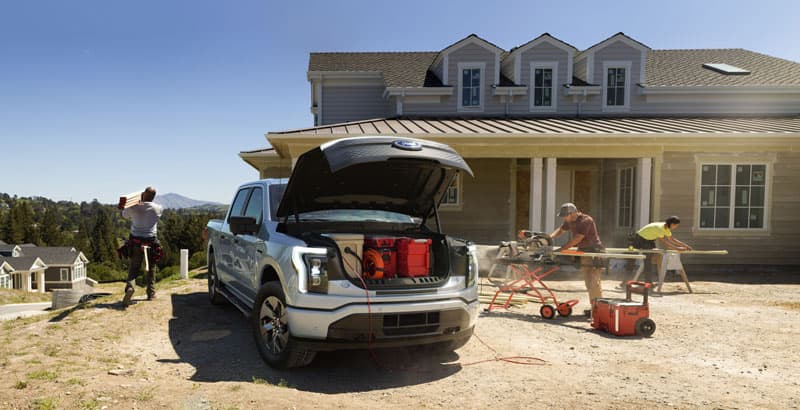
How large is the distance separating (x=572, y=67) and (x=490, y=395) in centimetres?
1399

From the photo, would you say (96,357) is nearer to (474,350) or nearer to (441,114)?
(474,350)

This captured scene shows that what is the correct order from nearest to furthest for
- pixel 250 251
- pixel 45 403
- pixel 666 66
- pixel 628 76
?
pixel 45 403, pixel 250 251, pixel 628 76, pixel 666 66

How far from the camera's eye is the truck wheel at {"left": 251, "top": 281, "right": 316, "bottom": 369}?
152 inches

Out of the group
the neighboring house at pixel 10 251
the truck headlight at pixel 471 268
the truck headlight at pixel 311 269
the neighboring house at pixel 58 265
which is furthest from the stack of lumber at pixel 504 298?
the neighboring house at pixel 58 265

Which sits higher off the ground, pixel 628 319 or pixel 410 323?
pixel 410 323

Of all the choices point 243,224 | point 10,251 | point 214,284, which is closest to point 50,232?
point 10,251

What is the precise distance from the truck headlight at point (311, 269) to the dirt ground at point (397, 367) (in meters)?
0.79

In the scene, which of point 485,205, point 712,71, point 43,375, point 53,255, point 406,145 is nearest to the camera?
point 43,375

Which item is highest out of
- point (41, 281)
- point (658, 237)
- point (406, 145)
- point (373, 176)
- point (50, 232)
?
point (406, 145)

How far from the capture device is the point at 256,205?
5.31 metres

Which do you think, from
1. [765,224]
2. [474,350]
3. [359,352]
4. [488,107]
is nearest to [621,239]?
[765,224]

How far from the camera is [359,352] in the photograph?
4.77 m

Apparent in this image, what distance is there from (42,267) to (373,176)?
60.3 m

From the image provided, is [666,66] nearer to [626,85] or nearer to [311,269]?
[626,85]
